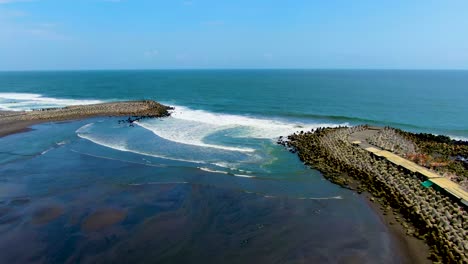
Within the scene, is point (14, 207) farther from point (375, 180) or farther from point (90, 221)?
point (375, 180)

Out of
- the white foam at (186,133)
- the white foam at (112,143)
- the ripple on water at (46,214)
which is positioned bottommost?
the ripple on water at (46,214)

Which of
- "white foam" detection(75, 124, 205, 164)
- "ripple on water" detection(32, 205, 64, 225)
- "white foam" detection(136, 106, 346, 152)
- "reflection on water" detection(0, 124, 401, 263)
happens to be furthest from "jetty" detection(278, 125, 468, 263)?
"ripple on water" detection(32, 205, 64, 225)

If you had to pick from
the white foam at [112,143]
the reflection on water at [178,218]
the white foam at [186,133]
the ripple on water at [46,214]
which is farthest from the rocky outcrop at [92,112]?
the ripple on water at [46,214]

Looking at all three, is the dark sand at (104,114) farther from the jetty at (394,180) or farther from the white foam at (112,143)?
the white foam at (112,143)

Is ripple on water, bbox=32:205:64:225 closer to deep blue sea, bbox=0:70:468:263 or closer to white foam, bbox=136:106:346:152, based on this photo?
deep blue sea, bbox=0:70:468:263

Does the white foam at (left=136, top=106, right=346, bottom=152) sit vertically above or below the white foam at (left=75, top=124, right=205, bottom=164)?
above

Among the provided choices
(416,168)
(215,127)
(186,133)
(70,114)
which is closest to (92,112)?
(70,114)
